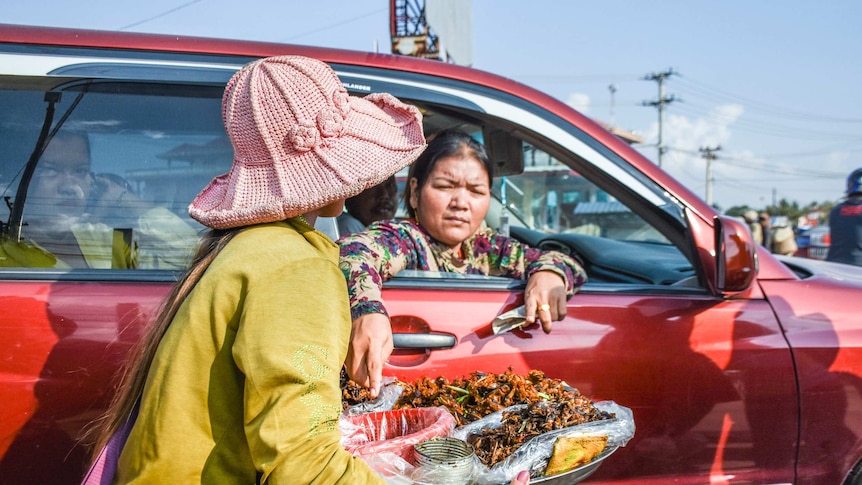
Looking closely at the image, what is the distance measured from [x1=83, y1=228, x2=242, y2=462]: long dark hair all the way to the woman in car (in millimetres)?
681

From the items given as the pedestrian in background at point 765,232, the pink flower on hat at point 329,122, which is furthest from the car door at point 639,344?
the pedestrian in background at point 765,232

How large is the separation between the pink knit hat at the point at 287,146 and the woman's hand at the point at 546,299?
2.85 feet

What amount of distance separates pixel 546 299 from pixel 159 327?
113cm

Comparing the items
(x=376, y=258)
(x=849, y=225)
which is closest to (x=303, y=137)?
(x=376, y=258)

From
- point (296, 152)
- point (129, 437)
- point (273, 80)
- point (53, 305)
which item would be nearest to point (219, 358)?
point (129, 437)

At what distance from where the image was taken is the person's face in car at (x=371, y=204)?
122 inches

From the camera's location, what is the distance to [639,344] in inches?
79.6

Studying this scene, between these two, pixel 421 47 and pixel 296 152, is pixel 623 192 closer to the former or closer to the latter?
pixel 296 152

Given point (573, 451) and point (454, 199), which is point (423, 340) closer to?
point (573, 451)

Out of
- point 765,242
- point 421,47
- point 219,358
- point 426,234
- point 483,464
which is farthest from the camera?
point 765,242

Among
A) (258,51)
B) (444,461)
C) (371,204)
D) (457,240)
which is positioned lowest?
(444,461)

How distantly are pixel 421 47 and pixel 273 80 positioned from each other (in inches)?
381

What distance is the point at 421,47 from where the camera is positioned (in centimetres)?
1043

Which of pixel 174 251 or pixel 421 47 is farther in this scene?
pixel 421 47
